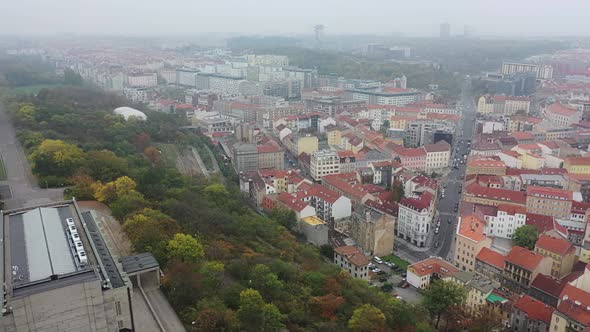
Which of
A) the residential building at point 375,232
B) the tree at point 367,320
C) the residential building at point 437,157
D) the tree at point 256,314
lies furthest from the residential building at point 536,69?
the tree at point 256,314

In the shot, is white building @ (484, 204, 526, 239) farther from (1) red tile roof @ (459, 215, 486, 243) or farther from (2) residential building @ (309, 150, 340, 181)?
(2) residential building @ (309, 150, 340, 181)

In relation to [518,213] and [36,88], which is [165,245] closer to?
[518,213]

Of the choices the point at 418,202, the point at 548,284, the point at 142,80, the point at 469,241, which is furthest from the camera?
the point at 142,80

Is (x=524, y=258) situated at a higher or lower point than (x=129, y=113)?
lower

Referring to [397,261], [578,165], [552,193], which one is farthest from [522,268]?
[578,165]

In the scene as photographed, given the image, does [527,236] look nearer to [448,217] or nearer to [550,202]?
[550,202]

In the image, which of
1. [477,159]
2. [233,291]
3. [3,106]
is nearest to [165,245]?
[233,291]
